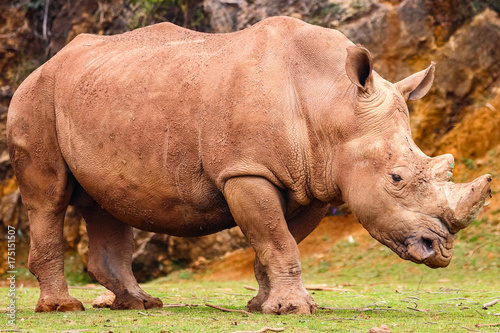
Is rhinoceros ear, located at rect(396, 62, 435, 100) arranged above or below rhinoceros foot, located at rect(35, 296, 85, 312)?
above

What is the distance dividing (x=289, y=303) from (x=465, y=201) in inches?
59.0

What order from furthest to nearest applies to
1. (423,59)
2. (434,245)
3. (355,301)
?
(423,59) < (355,301) < (434,245)

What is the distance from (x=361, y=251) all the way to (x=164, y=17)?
638 centimetres

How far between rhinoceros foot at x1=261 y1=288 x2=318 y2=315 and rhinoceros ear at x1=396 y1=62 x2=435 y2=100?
6.27ft

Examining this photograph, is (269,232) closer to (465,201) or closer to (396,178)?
(396,178)

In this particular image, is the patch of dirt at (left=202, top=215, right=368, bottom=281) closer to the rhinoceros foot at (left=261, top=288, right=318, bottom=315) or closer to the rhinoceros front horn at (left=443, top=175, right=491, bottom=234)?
the rhinoceros foot at (left=261, top=288, right=318, bottom=315)

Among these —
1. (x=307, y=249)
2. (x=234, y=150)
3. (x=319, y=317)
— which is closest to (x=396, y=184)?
(x=319, y=317)

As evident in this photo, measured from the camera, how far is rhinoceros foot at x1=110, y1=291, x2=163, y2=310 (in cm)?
700

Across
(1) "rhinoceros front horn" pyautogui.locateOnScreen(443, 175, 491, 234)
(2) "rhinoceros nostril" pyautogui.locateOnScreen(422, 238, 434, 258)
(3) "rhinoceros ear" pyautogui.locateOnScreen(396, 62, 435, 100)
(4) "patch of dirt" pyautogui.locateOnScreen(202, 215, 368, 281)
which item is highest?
(3) "rhinoceros ear" pyautogui.locateOnScreen(396, 62, 435, 100)

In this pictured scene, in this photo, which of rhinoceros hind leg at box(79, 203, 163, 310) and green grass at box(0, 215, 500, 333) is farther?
rhinoceros hind leg at box(79, 203, 163, 310)

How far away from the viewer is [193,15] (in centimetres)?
1514

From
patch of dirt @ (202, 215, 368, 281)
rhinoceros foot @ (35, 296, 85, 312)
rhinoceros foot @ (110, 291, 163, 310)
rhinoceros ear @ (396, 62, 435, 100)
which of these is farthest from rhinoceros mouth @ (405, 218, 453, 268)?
patch of dirt @ (202, 215, 368, 281)

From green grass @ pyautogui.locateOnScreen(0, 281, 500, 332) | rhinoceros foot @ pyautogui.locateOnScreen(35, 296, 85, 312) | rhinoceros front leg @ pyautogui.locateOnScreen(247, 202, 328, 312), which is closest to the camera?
green grass @ pyautogui.locateOnScreen(0, 281, 500, 332)

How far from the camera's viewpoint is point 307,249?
13.1 m
